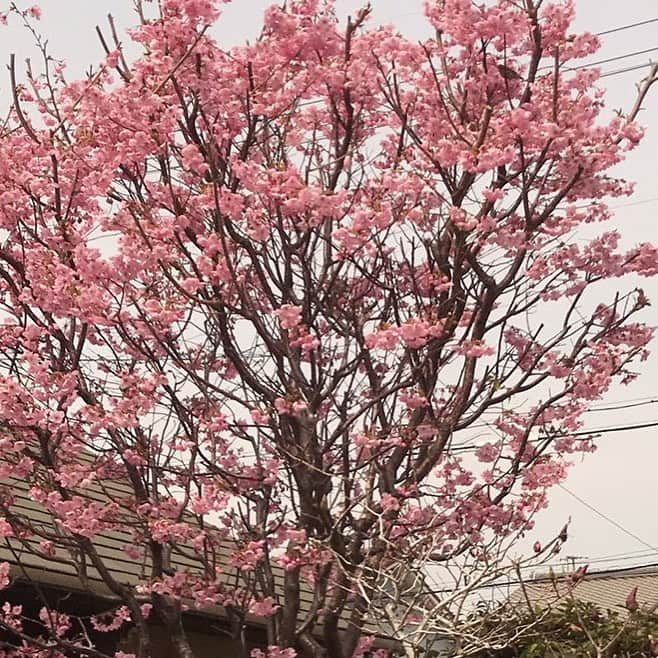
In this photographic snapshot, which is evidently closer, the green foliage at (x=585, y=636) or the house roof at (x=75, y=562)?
the house roof at (x=75, y=562)

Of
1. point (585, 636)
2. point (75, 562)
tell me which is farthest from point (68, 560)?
point (585, 636)

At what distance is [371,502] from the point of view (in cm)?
558

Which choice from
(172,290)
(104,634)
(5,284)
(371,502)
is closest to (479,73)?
(172,290)

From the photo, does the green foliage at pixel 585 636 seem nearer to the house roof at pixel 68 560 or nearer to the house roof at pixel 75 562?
the house roof at pixel 75 562

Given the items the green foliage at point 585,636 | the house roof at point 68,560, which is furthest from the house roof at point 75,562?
the green foliage at point 585,636

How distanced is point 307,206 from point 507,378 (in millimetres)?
1705

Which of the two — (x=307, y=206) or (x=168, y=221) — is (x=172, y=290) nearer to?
(x=168, y=221)

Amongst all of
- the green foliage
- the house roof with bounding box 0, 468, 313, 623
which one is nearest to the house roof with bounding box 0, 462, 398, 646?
the house roof with bounding box 0, 468, 313, 623

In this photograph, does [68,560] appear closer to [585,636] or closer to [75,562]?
[75,562]

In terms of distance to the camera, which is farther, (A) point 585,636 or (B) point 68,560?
(A) point 585,636

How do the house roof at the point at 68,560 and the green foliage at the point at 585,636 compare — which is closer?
the house roof at the point at 68,560

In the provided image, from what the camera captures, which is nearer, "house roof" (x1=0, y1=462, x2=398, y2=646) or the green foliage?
"house roof" (x1=0, y1=462, x2=398, y2=646)

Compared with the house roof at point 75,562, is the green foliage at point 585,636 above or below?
below

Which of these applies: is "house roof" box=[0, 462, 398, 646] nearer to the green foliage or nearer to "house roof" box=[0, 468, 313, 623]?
"house roof" box=[0, 468, 313, 623]
